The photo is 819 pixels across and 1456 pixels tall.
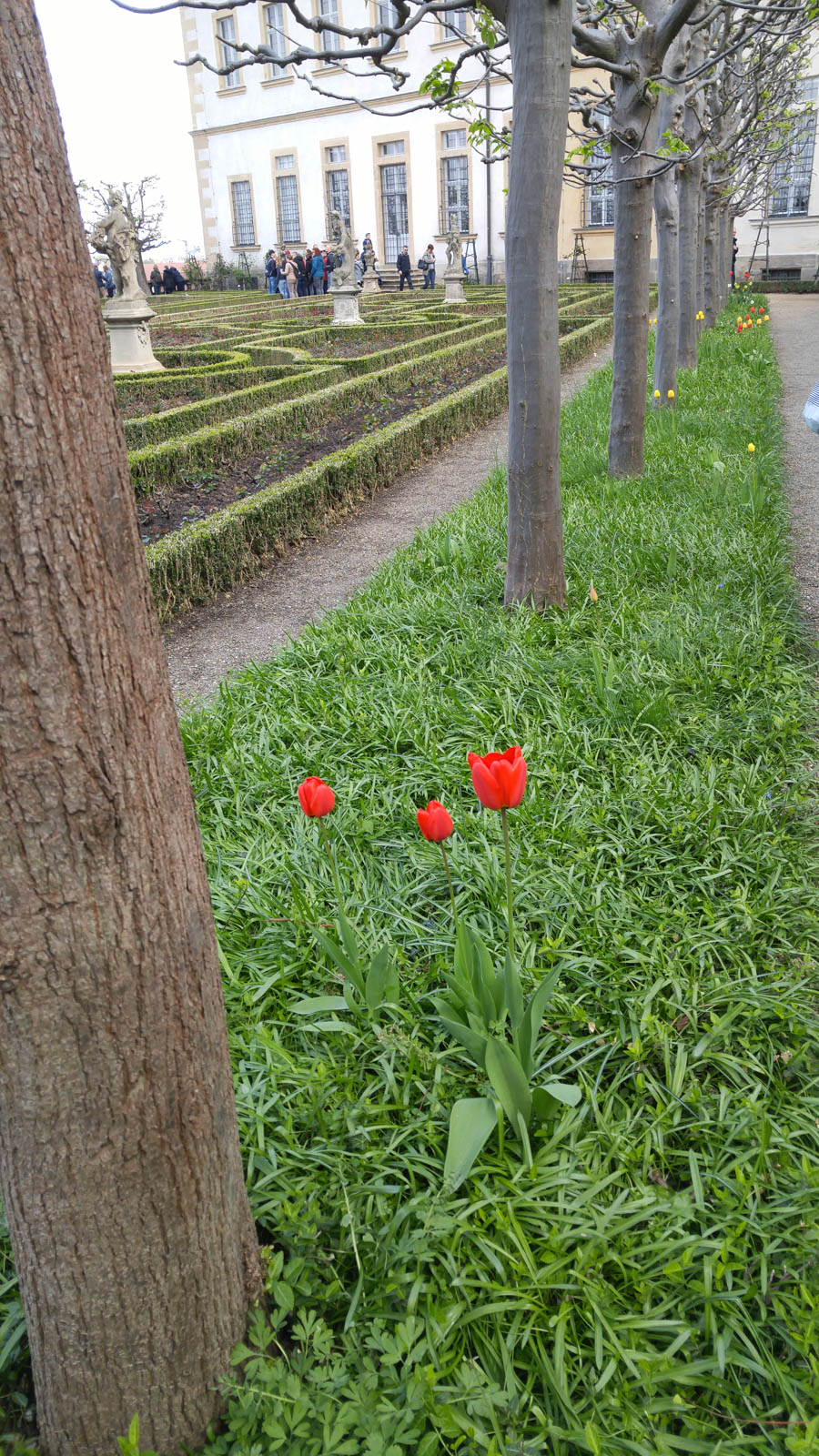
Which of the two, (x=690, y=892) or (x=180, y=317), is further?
(x=180, y=317)

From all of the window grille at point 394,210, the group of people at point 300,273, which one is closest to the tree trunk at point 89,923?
the group of people at point 300,273

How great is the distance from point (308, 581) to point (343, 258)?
15687 millimetres

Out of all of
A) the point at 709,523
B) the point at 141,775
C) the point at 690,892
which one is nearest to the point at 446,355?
the point at 709,523

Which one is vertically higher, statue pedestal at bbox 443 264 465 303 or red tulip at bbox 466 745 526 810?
statue pedestal at bbox 443 264 465 303

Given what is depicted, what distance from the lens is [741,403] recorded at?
888 cm

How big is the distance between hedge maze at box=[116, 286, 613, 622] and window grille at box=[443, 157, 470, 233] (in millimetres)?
16528

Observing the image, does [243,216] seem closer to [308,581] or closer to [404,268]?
[404,268]

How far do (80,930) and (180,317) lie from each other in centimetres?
2315

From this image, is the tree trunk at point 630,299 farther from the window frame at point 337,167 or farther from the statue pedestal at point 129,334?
the window frame at point 337,167

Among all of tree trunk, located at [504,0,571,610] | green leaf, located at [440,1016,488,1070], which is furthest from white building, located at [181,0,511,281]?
green leaf, located at [440,1016,488,1070]

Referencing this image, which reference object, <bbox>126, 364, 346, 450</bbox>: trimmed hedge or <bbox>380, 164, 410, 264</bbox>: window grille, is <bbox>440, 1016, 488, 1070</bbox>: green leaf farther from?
<bbox>380, 164, 410, 264</bbox>: window grille

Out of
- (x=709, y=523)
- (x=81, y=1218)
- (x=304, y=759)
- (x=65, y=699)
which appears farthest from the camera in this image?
(x=709, y=523)

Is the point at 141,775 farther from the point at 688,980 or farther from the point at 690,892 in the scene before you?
the point at 690,892

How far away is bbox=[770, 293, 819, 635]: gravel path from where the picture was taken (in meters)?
5.30
